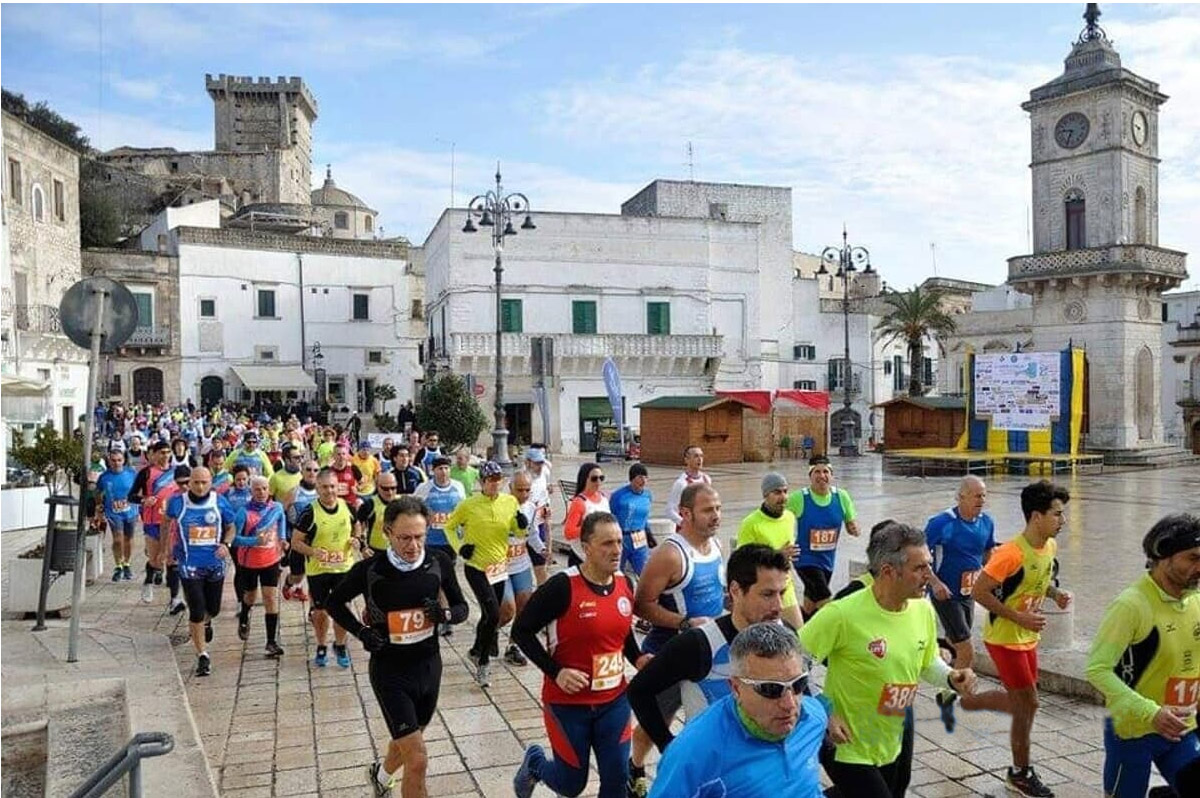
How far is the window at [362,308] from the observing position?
48594mm

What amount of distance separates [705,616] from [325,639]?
450 cm

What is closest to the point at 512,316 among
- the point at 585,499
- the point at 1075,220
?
the point at 1075,220

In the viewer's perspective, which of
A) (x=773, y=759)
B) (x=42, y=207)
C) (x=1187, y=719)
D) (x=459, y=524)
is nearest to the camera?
(x=773, y=759)

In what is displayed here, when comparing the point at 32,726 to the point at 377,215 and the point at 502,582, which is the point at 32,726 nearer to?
the point at 502,582

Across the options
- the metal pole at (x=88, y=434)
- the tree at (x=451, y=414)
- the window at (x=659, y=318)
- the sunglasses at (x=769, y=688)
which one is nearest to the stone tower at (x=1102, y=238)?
the window at (x=659, y=318)

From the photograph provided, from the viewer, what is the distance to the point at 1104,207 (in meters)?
30.7

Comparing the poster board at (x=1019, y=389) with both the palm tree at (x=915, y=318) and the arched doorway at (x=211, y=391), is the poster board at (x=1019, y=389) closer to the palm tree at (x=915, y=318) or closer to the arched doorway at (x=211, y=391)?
the palm tree at (x=915, y=318)

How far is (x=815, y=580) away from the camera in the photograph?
8086mm

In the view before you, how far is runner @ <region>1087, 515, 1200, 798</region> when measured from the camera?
407cm

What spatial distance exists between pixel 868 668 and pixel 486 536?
4810 mm

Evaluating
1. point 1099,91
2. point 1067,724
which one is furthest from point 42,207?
point 1067,724

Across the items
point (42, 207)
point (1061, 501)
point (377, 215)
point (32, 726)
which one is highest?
point (377, 215)

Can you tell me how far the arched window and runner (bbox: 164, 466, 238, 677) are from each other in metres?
30.3

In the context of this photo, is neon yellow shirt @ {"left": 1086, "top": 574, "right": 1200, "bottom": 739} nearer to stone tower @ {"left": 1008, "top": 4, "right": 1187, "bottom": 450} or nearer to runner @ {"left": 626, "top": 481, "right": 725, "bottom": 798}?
runner @ {"left": 626, "top": 481, "right": 725, "bottom": 798}
